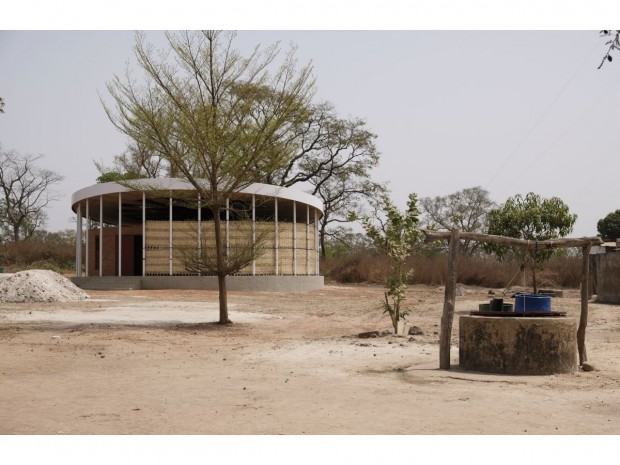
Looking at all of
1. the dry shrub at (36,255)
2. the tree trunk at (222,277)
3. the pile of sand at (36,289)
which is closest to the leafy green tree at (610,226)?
the dry shrub at (36,255)

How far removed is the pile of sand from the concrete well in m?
15.1

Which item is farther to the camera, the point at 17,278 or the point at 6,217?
the point at 6,217

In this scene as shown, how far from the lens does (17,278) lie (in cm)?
2056

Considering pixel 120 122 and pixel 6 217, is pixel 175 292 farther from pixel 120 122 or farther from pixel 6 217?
pixel 6 217

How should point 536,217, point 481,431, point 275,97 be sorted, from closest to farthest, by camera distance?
point 481,431 → point 275,97 → point 536,217

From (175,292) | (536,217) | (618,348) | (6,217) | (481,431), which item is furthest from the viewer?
(6,217)

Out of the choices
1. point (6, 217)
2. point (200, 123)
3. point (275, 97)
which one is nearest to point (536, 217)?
point (275, 97)

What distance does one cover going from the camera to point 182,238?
26.1 meters

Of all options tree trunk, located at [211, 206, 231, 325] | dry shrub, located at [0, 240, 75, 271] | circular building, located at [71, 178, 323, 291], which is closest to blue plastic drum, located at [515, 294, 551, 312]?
tree trunk, located at [211, 206, 231, 325]

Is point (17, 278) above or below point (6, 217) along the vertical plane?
below

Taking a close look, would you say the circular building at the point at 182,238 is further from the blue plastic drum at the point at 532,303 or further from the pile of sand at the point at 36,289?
the blue plastic drum at the point at 532,303

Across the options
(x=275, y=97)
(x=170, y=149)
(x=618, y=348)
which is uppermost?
(x=275, y=97)

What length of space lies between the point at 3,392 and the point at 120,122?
8.61 m

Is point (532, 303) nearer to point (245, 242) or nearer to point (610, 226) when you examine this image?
point (245, 242)
